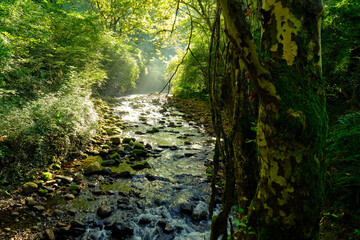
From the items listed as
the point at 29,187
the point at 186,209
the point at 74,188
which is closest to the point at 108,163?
the point at 74,188

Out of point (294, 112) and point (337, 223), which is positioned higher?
point (294, 112)

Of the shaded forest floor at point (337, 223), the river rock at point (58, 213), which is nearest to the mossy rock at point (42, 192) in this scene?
the river rock at point (58, 213)

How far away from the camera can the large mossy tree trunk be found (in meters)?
1.22

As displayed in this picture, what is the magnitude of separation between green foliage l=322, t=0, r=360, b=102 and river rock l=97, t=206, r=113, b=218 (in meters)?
6.40

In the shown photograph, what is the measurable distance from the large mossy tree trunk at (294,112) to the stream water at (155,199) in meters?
1.58

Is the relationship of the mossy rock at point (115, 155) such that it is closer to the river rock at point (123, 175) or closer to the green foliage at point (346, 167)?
the river rock at point (123, 175)

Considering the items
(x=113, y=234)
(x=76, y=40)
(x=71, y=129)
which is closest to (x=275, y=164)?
(x=113, y=234)

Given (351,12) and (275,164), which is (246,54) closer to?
(275,164)

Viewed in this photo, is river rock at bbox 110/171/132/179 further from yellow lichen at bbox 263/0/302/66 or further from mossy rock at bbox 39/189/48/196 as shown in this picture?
yellow lichen at bbox 263/0/302/66

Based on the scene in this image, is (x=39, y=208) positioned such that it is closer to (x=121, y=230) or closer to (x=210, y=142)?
(x=121, y=230)

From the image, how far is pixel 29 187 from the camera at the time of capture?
388 cm

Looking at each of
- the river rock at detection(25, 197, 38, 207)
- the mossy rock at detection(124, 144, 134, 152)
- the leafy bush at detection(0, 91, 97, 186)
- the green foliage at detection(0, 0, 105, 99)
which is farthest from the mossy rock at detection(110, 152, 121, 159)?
the green foliage at detection(0, 0, 105, 99)

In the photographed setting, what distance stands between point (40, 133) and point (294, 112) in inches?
208

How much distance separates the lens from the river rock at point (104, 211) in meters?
3.67
